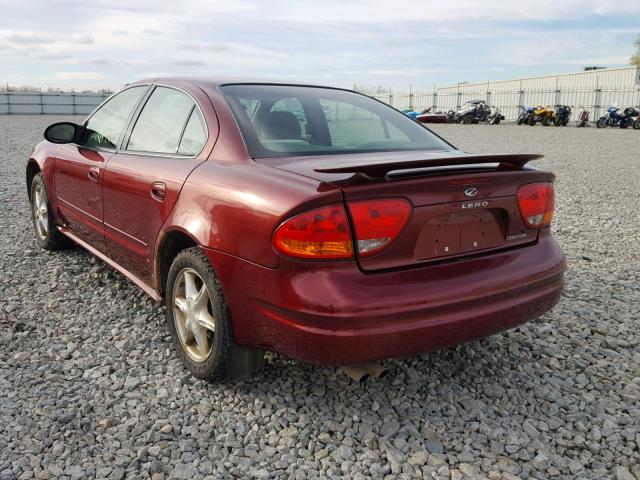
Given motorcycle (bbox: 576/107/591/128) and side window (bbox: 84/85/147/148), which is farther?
motorcycle (bbox: 576/107/591/128)

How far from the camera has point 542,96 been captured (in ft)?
127

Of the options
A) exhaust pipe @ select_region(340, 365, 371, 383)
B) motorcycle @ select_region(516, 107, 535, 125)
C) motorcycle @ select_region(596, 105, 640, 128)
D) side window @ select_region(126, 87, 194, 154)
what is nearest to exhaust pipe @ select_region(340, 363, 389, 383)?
exhaust pipe @ select_region(340, 365, 371, 383)

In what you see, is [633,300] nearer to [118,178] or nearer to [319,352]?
[319,352]

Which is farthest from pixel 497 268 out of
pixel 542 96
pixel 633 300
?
pixel 542 96

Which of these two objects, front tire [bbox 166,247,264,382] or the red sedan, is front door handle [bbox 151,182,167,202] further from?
front tire [bbox 166,247,264,382]

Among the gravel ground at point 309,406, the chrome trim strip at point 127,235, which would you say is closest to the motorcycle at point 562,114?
the gravel ground at point 309,406

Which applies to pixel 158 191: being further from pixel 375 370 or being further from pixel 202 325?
pixel 375 370

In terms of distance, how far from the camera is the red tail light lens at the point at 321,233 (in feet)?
Answer: 7.59

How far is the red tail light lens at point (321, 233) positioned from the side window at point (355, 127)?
89cm

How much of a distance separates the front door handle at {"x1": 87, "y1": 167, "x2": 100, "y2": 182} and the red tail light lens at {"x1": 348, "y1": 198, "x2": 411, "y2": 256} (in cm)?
222

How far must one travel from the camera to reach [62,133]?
4.34m

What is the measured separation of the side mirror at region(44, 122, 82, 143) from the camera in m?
4.30

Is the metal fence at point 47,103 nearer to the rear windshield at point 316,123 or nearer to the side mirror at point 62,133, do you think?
the side mirror at point 62,133

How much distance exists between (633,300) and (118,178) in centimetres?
351
